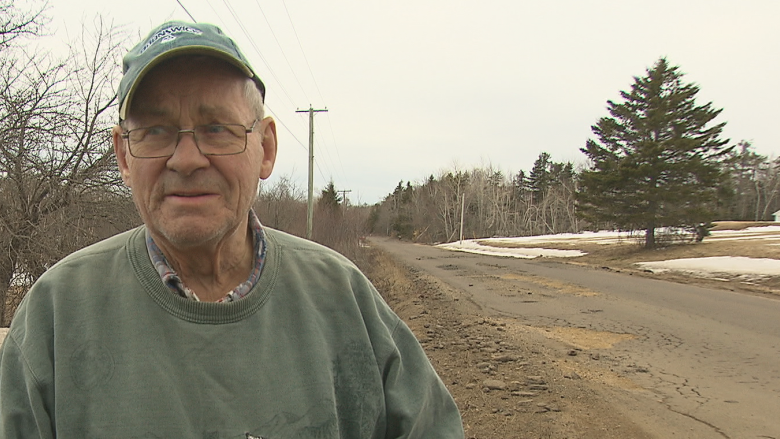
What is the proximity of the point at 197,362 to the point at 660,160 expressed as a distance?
956 inches

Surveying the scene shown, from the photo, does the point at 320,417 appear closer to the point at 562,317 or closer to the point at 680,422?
the point at 680,422

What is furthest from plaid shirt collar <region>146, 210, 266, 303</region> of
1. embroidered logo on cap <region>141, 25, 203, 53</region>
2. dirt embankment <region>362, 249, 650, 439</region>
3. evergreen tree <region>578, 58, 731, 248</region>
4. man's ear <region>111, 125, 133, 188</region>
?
evergreen tree <region>578, 58, 731, 248</region>

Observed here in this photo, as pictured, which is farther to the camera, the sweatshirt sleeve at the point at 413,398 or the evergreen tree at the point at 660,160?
the evergreen tree at the point at 660,160

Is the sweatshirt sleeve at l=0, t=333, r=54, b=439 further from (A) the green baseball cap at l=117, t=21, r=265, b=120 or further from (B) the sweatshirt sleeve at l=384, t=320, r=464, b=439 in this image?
(B) the sweatshirt sleeve at l=384, t=320, r=464, b=439

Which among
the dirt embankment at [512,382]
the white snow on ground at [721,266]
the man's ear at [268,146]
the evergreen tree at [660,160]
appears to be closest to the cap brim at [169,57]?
the man's ear at [268,146]

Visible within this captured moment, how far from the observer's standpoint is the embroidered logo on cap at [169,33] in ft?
4.18

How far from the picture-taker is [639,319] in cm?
843

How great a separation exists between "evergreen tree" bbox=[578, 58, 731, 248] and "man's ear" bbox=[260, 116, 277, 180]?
23.3 metres

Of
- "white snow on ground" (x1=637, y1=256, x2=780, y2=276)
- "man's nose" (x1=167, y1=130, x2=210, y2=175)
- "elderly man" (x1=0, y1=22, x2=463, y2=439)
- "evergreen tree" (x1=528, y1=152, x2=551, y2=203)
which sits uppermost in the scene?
"evergreen tree" (x1=528, y1=152, x2=551, y2=203)

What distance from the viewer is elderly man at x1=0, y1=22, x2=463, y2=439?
117cm

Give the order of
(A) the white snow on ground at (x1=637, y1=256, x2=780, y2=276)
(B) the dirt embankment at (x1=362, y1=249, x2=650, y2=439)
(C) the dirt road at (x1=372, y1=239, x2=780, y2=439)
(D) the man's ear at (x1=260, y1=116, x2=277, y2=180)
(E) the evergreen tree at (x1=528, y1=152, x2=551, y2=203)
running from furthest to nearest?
(E) the evergreen tree at (x1=528, y1=152, x2=551, y2=203) → (A) the white snow on ground at (x1=637, y1=256, x2=780, y2=276) → (C) the dirt road at (x1=372, y1=239, x2=780, y2=439) → (B) the dirt embankment at (x1=362, y1=249, x2=650, y2=439) → (D) the man's ear at (x1=260, y1=116, x2=277, y2=180)

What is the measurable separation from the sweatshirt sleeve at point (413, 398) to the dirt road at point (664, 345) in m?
3.25

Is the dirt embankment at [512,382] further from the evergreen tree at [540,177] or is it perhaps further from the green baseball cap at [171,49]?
the evergreen tree at [540,177]

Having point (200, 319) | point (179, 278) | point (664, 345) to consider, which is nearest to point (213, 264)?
point (179, 278)
